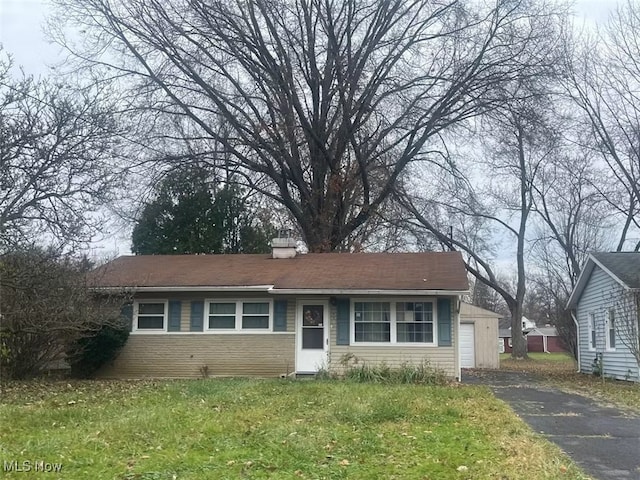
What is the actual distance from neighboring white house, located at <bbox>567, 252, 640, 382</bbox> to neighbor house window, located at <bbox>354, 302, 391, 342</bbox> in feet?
21.0

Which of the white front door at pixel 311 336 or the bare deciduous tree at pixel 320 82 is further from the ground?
the bare deciduous tree at pixel 320 82

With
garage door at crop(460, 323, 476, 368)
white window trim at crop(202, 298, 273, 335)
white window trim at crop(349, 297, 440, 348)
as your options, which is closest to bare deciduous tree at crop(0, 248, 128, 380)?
white window trim at crop(202, 298, 273, 335)

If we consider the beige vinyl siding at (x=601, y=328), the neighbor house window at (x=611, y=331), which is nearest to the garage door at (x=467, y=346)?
the beige vinyl siding at (x=601, y=328)

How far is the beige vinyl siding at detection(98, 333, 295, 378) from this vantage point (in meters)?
16.6

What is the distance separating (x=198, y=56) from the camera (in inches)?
908

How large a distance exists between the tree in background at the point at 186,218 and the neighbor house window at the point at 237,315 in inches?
376

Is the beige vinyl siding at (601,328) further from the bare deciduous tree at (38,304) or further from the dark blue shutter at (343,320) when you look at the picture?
the bare deciduous tree at (38,304)

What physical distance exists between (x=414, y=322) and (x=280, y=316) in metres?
3.56

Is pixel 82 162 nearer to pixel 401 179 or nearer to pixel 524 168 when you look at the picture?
pixel 401 179

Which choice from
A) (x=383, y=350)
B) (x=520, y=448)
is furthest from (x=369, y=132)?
(x=520, y=448)

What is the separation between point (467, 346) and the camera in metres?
27.4

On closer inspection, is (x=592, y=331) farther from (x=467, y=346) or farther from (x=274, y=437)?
(x=274, y=437)

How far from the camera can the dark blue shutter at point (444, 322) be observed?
16.0 meters

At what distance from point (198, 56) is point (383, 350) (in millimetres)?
13385
